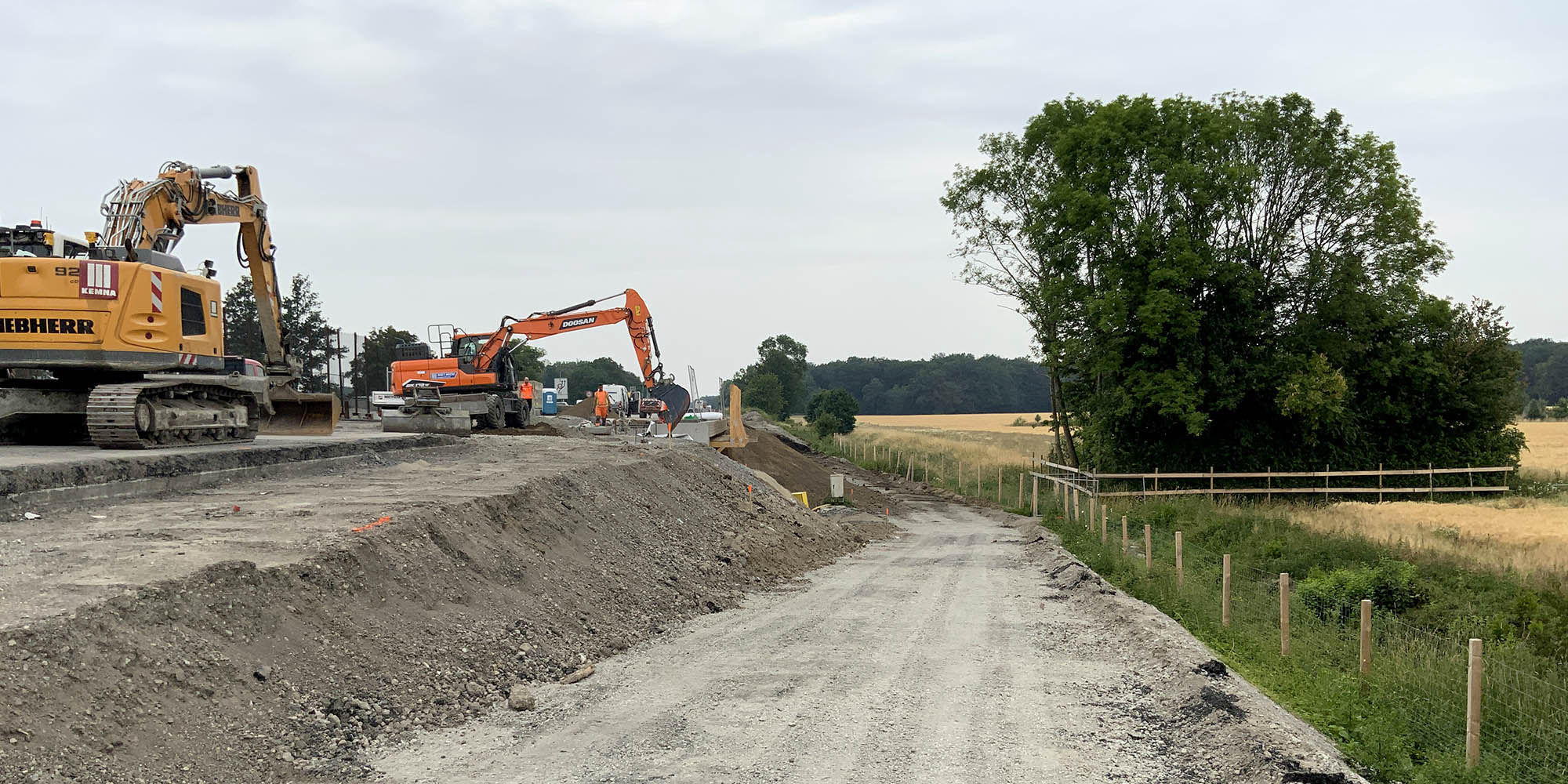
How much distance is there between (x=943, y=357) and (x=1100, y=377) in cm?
12200

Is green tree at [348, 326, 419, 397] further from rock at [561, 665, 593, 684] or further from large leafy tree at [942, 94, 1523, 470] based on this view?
rock at [561, 665, 593, 684]

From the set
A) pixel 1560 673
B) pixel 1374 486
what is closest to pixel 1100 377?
pixel 1374 486

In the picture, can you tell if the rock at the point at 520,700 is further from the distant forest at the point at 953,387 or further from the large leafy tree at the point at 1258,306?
the distant forest at the point at 953,387

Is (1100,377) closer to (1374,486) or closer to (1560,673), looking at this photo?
(1374,486)

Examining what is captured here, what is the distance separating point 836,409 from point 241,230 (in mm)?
63058

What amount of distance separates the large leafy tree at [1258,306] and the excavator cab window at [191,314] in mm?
26151

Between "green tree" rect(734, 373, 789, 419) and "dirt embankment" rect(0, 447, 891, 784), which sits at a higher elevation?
"green tree" rect(734, 373, 789, 419)

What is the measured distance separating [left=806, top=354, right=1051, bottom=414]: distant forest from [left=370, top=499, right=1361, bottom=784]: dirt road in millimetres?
131825

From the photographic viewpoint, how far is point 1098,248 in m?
35.5

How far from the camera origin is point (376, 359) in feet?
200

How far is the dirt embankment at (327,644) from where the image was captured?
5.53m

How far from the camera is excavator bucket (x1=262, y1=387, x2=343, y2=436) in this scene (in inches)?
778

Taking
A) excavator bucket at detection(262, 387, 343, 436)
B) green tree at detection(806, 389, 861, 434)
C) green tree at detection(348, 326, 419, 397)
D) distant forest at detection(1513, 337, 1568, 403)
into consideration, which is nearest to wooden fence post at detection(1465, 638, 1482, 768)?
excavator bucket at detection(262, 387, 343, 436)

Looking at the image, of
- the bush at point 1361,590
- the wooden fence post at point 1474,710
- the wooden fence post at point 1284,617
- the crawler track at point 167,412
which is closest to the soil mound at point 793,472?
the bush at point 1361,590
